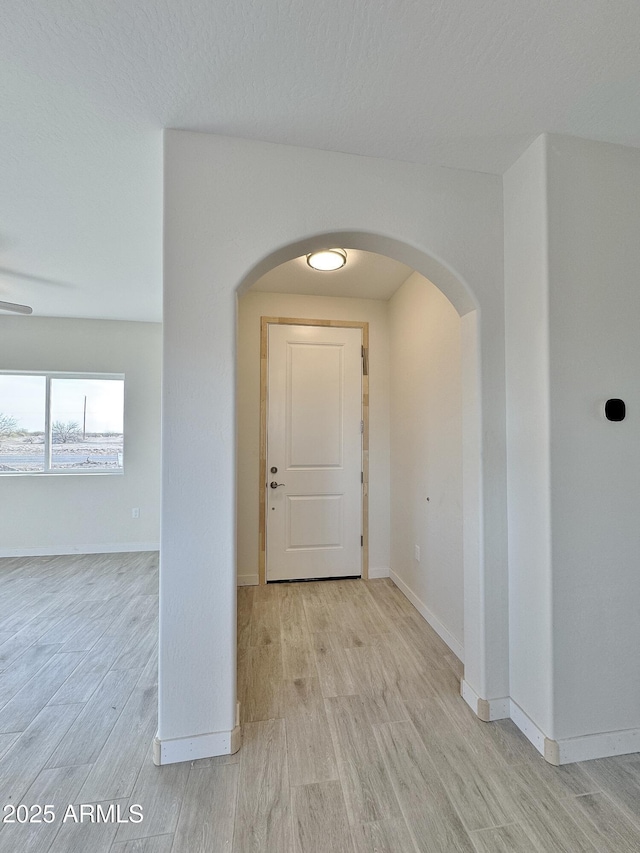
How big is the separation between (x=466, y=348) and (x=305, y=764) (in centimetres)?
192

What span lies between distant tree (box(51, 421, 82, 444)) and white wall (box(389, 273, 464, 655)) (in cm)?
357

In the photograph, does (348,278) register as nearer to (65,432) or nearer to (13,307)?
Answer: (13,307)

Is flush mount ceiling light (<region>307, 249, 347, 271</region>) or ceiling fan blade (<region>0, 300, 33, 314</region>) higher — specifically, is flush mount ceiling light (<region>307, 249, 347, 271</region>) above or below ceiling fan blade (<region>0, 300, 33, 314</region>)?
above

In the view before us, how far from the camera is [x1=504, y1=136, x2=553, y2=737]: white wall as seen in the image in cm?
150

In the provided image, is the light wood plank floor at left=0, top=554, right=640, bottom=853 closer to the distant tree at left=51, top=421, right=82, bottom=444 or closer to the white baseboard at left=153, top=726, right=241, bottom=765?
the white baseboard at left=153, top=726, right=241, bottom=765

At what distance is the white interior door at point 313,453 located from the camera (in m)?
3.22

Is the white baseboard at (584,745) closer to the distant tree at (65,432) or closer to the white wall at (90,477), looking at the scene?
the white wall at (90,477)

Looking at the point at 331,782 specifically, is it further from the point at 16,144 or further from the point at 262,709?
the point at 16,144

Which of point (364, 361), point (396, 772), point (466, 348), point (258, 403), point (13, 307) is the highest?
point (13, 307)

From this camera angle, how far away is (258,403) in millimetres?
3221

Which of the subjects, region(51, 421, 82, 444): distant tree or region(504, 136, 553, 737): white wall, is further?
region(51, 421, 82, 444): distant tree

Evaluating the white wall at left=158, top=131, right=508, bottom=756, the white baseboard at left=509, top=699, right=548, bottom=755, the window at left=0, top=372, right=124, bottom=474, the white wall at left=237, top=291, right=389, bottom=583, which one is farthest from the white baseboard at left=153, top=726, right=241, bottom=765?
the window at left=0, top=372, right=124, bottom=474

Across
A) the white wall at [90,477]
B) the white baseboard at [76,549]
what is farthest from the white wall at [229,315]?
the white baseboard at [76,549]

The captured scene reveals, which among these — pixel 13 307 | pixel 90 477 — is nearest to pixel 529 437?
pixel 13 307
